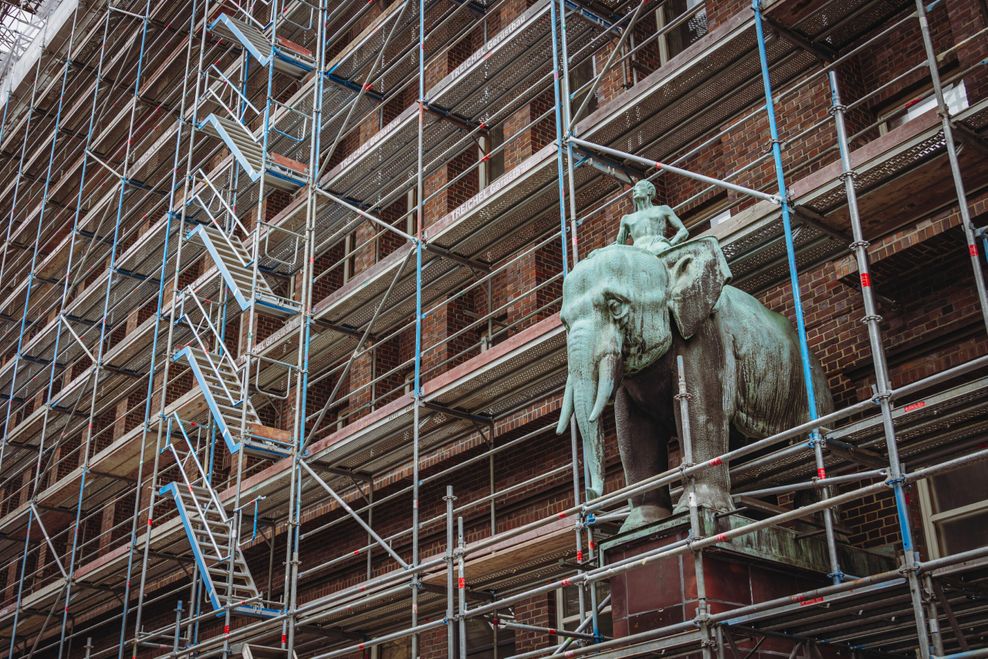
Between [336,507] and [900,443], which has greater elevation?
[336,507]

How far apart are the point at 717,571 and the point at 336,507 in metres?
9.48

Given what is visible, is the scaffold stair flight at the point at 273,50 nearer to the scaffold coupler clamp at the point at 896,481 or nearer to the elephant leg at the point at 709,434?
the elephant leg at the point at 709,434

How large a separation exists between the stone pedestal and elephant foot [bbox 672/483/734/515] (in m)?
0.10

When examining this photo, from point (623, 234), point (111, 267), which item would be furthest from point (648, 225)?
point (111, 267)

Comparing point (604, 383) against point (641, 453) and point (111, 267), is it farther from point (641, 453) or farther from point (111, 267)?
point (111, 267)

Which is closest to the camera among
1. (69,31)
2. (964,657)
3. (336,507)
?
(964,657)

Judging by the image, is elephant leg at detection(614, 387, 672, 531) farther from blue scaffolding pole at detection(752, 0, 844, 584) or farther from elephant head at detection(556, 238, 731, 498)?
blue scaffolding pole at detection(752, 0, 844, 584)

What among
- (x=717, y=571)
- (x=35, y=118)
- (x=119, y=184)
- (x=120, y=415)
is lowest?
(x=717, y=571)

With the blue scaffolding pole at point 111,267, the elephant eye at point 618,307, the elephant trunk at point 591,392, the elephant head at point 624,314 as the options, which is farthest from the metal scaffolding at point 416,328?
the elephant eye at point 618,307

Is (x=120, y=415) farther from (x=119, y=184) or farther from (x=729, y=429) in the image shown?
(x=729, y=429)

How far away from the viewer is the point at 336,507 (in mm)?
17672

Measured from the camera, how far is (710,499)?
941 cm

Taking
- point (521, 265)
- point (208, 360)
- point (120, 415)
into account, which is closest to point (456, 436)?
point (521, 265)

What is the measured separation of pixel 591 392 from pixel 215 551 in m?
9.55
